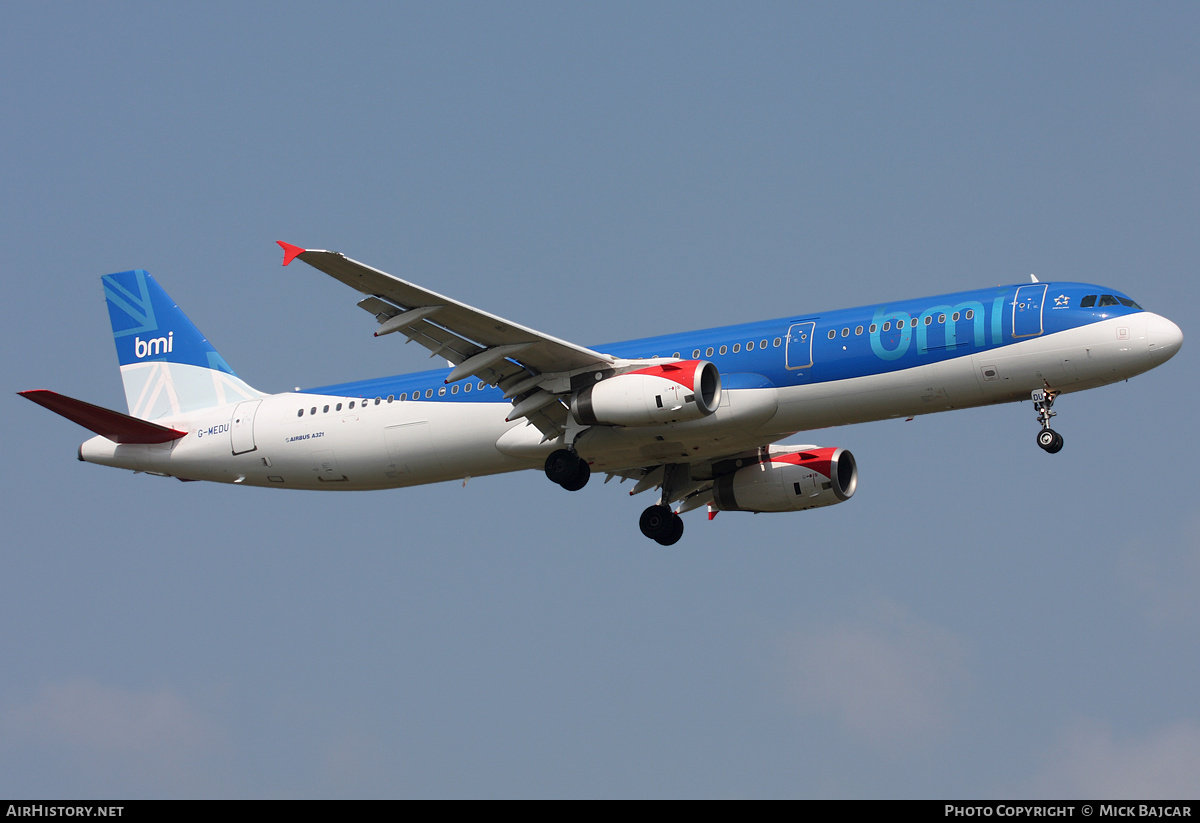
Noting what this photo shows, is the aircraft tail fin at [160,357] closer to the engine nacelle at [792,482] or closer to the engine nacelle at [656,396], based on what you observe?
the engine nacelle at [656,396]

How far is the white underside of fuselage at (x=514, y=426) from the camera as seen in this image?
32.8 meters

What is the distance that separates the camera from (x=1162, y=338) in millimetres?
32312

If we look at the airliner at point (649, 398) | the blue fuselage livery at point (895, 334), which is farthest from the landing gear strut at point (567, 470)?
the blue fuselage livery at point (895, 334)

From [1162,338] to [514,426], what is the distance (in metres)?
15.3

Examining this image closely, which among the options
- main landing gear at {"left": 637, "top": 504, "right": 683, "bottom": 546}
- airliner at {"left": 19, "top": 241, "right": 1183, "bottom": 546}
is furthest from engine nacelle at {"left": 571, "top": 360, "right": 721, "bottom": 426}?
main landing gear at {"left": 637, "top": 504, "right": 683, "bottom": 546}

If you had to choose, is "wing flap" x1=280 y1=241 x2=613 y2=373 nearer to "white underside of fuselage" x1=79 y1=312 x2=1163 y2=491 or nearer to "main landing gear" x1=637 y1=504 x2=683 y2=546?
"white underside of fuselage" x1=79 y1=312 x2=1163 y2=491

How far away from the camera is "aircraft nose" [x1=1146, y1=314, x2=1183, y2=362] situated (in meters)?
32.3

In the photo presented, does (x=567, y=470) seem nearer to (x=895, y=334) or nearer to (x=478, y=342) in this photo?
(x=478, y=342)

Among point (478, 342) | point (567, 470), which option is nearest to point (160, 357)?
point (478, 342)

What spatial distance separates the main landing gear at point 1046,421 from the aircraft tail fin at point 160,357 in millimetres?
21222

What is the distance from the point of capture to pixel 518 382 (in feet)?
116

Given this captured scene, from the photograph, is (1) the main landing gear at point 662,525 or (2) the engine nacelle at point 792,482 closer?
(2) the engine nacelle at point 792,482

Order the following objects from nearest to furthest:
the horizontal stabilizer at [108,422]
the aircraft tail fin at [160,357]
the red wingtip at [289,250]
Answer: the red wingtip at [289,250] → the horizontal stabilizer at [108,422] → the aircraft tail fin at [160,357]

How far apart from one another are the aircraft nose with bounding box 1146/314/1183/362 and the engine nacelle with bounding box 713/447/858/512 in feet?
32.0
